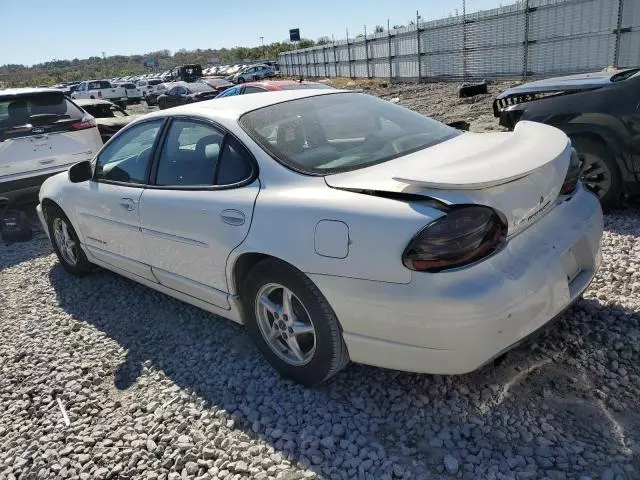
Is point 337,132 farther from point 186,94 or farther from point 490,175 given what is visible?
point 186,94

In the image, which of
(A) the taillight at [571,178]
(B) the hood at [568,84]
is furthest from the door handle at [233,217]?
(B) the hood at [568,84]

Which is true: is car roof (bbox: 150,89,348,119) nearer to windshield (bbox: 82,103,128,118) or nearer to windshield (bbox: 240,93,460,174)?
windshield (bbox: 240,93,460,174)

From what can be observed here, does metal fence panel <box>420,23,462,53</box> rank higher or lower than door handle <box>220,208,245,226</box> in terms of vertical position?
higher

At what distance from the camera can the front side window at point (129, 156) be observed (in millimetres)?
3703

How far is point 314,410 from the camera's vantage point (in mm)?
2705

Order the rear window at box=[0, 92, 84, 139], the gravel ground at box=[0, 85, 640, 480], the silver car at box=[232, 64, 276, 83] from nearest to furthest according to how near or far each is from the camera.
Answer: the gravel ground at box=[0, 85, 640, 480] → the rear window at box=[0, 92, 84, 139] → the silver car at box=[232, 64, 276, 83]

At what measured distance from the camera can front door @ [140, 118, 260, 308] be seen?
2.90 metres

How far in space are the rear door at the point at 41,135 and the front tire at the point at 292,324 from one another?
5011 mm

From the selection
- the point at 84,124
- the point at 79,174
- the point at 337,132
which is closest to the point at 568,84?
the point at 337,132

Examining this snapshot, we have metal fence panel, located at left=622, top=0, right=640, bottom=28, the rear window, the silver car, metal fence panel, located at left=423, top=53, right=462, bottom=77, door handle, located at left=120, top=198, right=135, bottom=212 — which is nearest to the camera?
door handle, located at left=120, top=198, right=135, bottom=212

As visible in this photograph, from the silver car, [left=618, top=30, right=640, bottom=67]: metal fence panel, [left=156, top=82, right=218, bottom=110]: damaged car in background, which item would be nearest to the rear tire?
[left=618, top=30, right=640, bottom=67]: metal fence panel

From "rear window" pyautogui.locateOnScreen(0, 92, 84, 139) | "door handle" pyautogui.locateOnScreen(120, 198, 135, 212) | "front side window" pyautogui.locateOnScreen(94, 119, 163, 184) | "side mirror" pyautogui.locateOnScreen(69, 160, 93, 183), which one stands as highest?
"rear window" pyautogui.locateOnScreen(0, 92, 84, 139)

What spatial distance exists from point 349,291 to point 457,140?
1.33 m

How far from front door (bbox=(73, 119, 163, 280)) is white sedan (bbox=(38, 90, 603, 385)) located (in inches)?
0.8
